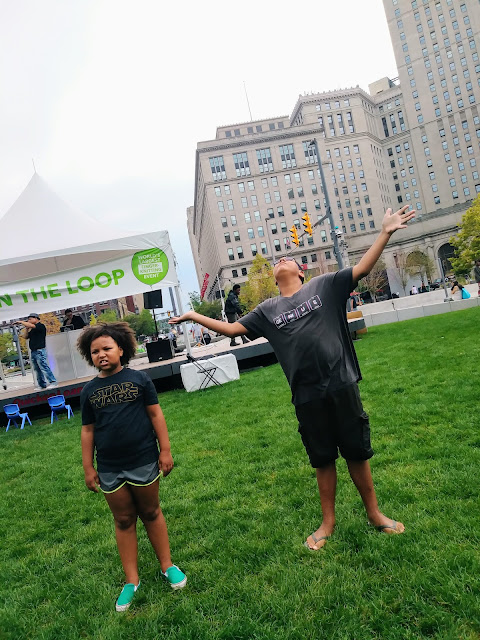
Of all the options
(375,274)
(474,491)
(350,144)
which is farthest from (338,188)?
(474,491)

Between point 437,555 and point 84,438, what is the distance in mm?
2338

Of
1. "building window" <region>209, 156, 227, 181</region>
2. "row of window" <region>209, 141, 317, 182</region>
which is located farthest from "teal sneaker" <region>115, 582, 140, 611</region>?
"building window" <region>209, 156, 227, 181</region>

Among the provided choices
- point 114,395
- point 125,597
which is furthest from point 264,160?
point 125,597

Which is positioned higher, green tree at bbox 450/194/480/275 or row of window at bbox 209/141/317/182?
row of window at bbox 209/141/317/182

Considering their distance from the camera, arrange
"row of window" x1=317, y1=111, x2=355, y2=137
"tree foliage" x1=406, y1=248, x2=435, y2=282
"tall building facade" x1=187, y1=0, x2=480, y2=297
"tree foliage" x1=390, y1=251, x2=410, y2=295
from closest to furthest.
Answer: "tree foliage" x1=406, y1=248, x2=435, y2=282, "tree foliage" x1=390, y1=251, x2=410, y2=295, "tall building facade" x1=187, y1=0, x2=480, y2=297, "row of window" x1=317, y1=111, x2=355, y2=137

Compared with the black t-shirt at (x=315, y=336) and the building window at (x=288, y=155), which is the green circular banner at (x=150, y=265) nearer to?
the black t-shirt at (x=315, y=336)

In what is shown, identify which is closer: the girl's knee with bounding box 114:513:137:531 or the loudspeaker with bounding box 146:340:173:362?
the girl's knee with bounding box 114:513:137:531

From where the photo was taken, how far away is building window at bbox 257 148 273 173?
98.3m

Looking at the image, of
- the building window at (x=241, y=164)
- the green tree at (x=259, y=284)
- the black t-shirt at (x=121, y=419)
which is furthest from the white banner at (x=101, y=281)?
the building window at (x=241, y=164)

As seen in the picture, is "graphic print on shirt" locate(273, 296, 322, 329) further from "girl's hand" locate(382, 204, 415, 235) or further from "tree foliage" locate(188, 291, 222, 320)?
"tree foliage" locate(188, 291, 222, 320)

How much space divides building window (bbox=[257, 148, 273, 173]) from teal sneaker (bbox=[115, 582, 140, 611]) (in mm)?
101211

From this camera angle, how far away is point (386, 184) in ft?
372

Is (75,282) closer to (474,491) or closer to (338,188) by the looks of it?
(474,491)

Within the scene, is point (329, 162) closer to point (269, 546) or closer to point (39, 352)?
point (39, 352)
